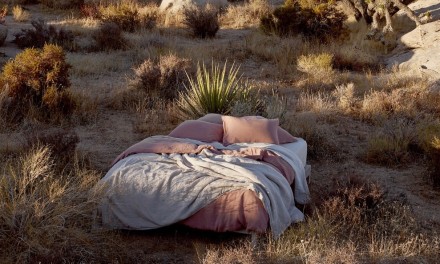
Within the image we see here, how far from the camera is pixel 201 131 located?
7.30 metres

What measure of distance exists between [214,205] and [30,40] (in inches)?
413

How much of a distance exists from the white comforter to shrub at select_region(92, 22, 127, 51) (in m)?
9.13

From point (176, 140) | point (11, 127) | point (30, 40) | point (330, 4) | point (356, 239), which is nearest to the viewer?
point (356, 239)

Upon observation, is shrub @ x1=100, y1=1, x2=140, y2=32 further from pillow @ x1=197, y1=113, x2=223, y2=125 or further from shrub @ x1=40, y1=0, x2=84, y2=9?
pillow @ x1=197, y1=113, x2=223, y2=125

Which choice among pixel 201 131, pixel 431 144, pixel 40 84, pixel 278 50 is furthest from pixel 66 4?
pixel 431 144

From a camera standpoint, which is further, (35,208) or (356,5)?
(356,5)

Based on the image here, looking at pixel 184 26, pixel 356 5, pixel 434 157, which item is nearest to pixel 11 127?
pixel 434 157

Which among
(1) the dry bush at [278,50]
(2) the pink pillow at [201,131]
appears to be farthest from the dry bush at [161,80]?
(2) the pink pillow at [201,131]

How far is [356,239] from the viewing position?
5770 mm

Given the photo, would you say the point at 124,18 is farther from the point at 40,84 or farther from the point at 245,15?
the point at 40,84

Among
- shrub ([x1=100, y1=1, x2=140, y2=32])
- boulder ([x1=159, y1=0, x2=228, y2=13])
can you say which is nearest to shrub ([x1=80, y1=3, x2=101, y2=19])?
shrub ([x1=100, y1=1, x2=140, y2=32])

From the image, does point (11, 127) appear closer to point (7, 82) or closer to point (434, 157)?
point (7, 82)

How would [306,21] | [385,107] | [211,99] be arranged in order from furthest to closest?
1. [306,21]
2. [385,107]
3. [211,99]

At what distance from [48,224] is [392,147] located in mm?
5212
